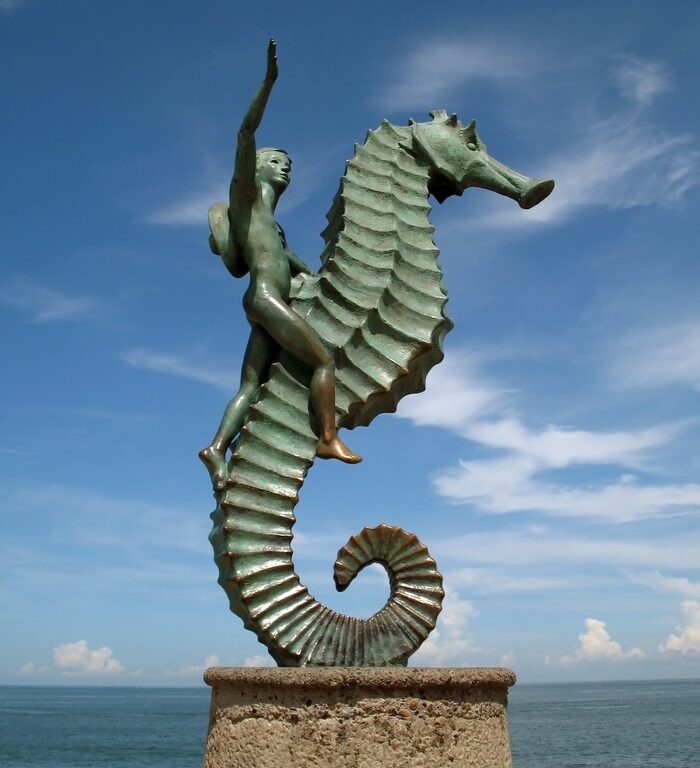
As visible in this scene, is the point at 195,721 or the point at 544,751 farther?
the point at 195,721

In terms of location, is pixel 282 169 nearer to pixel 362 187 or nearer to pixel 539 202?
pixel 362 187

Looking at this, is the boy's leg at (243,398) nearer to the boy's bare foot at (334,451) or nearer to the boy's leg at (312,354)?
the boy's leg at (312,354)

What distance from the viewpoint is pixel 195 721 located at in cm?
5938

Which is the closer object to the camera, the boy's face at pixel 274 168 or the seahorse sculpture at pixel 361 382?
the seahorse sculpture at pixel 361 382

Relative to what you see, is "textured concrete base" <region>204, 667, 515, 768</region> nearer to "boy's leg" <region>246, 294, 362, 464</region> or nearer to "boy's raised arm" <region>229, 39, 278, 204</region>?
"boy's leg" <region>246, 294, 362, 464</region>

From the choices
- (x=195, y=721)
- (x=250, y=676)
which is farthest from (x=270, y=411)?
(x=195, y=721)

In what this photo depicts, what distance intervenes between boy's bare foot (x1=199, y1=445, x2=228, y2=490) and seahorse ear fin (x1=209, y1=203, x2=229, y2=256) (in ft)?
4.42

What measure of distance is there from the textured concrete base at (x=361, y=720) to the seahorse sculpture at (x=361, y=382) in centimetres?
50

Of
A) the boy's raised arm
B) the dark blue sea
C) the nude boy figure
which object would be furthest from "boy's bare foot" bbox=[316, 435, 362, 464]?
the dark blue sea

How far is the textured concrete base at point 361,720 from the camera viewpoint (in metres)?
4.69

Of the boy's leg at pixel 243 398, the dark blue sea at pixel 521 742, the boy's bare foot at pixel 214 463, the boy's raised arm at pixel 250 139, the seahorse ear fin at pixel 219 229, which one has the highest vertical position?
the boy's raised arm at pixel 250 139

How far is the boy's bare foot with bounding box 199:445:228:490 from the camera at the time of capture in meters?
5.76

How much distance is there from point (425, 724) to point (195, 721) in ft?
192

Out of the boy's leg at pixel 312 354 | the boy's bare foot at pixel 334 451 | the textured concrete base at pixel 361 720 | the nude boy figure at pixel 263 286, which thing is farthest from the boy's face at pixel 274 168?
the textured concrete base at pixel 361 720
